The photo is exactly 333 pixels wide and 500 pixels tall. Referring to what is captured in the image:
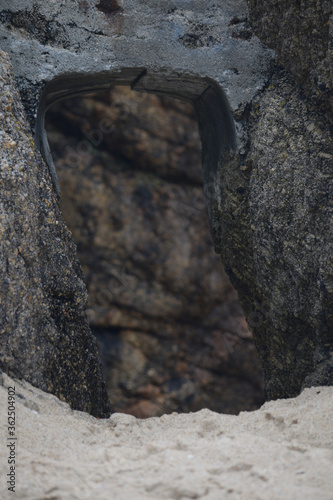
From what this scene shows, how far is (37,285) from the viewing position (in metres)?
1.52

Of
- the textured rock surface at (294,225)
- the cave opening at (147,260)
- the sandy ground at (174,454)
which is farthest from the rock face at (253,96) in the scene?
the cave opening at (147,260)

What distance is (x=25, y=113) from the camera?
1663 millimetres

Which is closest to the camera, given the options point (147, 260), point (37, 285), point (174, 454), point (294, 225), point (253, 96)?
point (174, 454)

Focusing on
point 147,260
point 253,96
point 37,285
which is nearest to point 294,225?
point 253,96

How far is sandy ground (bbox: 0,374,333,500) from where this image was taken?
0.94 metres

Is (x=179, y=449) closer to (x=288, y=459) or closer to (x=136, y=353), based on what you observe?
(x=288, y=459)

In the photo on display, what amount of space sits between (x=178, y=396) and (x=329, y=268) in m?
2.85

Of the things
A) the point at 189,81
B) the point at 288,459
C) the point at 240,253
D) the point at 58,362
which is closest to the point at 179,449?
the point at 288,459

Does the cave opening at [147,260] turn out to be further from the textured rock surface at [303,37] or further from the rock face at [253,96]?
the textured rock surface at [303,37]

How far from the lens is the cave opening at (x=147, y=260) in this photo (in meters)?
4.16

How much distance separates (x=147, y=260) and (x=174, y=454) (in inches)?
126

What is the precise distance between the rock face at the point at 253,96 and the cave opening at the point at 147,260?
216 cm

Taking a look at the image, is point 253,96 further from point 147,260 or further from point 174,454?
point 147,260

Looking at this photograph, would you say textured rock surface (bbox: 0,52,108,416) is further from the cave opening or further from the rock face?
the cave opening
